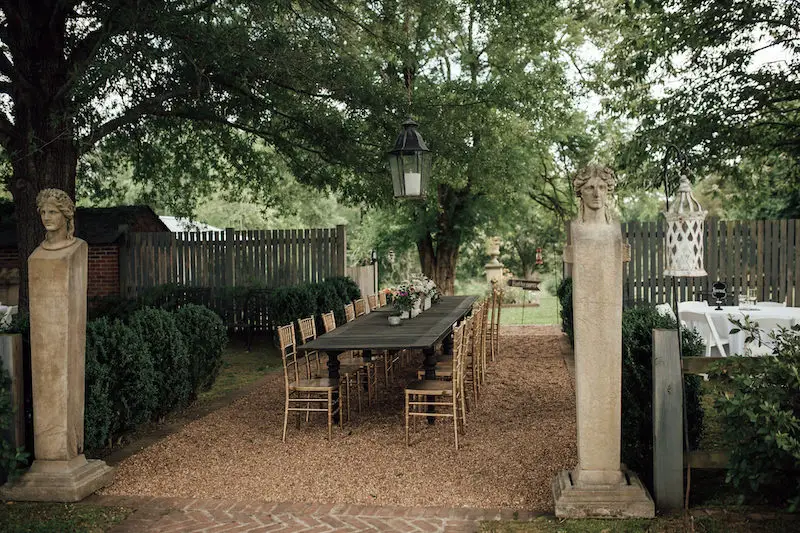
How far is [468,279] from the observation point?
29.0m

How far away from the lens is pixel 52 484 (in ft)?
15.3

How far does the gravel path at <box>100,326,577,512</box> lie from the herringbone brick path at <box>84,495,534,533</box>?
0.14 meters

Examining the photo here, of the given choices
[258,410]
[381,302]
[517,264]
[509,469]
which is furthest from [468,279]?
[509,469]

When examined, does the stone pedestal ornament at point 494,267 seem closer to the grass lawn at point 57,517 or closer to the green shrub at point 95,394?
the green shrub at point 95,394

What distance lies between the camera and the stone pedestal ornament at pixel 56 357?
4660 millimetres

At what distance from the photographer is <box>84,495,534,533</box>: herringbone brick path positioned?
411 cm

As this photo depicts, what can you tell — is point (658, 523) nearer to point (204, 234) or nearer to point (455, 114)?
point (455, 114)

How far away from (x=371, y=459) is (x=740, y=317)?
16.0 ft

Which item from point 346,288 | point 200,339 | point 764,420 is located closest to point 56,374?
point 200,339

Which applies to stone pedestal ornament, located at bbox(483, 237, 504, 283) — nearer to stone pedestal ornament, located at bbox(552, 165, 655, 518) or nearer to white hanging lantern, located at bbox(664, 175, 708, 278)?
stone pedestal ornament, located at bbox(552, 165, 655, 518)

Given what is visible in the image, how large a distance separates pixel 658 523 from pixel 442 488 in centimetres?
146

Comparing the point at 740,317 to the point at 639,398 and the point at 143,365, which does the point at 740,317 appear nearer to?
the point at 639,398

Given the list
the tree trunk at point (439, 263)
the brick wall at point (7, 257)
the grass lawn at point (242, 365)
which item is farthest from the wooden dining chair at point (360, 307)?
the tree trunk at point (439, 263)

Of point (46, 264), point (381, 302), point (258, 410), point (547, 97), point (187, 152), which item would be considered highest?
point (547, 97)
